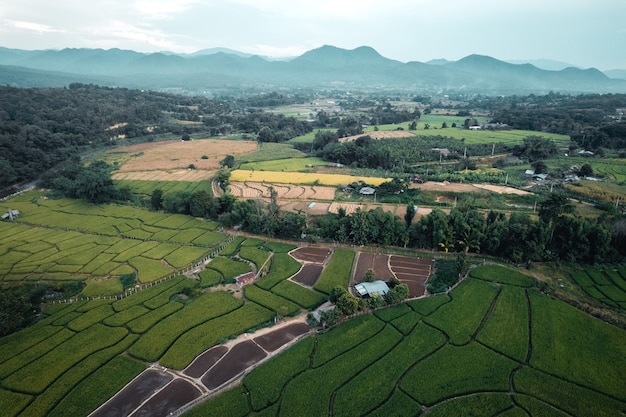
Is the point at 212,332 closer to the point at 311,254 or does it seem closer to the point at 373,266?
the point at 311,254

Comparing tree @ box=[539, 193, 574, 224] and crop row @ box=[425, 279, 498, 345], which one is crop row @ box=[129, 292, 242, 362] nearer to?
crop row @ box=[425, 279, 498, 345]

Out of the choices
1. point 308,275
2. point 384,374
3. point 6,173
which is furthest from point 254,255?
point 6,173

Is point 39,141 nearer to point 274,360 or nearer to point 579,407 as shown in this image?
point 274,360

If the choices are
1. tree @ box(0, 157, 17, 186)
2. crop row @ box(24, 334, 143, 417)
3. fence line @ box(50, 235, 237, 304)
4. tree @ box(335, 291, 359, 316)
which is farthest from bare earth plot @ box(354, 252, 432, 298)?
tree @ box(0, 157, 17, 186)

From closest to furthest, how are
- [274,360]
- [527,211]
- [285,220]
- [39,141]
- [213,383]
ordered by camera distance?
[213,383], [274,360], [285,220], [527,211], [39,141]

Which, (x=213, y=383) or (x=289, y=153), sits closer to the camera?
(x=213, y=383)

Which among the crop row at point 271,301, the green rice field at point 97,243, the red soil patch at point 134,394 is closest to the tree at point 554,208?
the crop row at point 271,301

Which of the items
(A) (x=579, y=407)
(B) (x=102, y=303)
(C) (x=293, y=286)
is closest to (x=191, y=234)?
(B) (x=102, y=303)
